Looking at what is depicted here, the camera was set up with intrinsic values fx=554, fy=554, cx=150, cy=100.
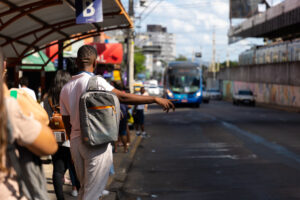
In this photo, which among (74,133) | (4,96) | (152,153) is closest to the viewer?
(4,96)

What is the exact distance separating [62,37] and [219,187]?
6910 millimetres

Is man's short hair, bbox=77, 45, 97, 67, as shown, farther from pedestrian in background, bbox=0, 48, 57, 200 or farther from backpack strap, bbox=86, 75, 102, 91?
pedestrian in background, bbox=0, 48, 57, 200

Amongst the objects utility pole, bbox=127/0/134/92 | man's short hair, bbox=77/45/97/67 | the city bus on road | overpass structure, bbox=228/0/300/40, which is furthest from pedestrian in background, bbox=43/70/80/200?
overpass structure, bbox=228/0/300/40

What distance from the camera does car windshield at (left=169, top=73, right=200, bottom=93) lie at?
143 feet

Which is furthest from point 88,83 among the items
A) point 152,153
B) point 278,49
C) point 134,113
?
point 278,49

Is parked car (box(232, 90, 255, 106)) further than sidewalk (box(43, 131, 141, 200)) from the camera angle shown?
Yes

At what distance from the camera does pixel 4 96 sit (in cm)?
277

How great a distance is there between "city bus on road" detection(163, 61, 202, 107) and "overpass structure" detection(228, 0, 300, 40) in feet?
42.4

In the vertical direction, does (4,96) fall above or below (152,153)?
above

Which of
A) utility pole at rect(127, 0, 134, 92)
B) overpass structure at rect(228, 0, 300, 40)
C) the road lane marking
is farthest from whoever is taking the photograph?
overpass structure at rect(228, 0, 300, 40)

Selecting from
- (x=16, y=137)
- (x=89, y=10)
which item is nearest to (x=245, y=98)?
(x=89, y=10)

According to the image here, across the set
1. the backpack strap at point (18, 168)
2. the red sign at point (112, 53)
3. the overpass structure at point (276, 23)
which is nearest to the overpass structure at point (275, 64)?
the overpass structure at point (276, 23)

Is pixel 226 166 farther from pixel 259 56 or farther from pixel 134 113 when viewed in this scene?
pixel 259 56

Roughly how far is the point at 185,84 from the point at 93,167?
38816 mm
